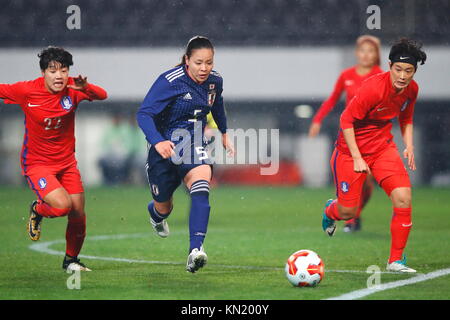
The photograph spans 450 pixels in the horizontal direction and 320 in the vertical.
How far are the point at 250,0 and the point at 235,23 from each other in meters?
1.19

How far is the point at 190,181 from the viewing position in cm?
718

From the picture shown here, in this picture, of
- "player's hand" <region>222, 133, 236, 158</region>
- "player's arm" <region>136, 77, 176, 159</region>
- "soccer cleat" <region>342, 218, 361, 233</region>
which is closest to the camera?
"player's arm" <region>136, 77, 176, 159</region>

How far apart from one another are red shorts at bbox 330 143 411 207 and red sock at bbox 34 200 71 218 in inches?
101

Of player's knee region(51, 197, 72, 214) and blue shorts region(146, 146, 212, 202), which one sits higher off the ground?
blue shorts region(146, 146, 212, 202)

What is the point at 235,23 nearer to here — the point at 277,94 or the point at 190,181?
the point at 277,94

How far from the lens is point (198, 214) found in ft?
22.8

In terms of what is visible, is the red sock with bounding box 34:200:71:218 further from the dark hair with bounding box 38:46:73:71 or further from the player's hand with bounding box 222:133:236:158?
the player's hand with bounding box 222:133:236:158

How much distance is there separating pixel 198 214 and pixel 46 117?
1.61m

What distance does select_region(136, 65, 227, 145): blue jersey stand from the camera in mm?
7270

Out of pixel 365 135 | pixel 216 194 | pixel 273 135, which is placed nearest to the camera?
pixel 365 135

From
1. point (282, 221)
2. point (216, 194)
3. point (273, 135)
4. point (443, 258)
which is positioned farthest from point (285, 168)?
point (443, 258)

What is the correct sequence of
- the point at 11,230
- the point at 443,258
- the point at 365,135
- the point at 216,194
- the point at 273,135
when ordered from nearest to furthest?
the point at 365,135 → the point at 443,258 → the point at 11,230 → the point at 216,194 → the point at 273,135

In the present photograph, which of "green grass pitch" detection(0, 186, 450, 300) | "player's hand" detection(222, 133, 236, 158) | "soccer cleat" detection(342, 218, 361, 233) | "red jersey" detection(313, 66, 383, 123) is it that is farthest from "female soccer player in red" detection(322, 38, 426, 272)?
"soccer cleat" detection(342, 218, 361, 233)

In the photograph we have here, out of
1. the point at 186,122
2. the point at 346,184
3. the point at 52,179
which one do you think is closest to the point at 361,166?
the point at 346,184
